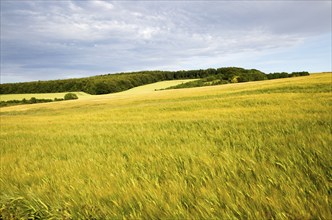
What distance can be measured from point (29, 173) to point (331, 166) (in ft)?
14.4

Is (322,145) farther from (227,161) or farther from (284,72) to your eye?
(284,72)

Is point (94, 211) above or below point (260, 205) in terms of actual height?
below

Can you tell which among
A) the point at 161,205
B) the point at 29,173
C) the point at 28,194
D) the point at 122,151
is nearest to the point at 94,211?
the point at 161,205

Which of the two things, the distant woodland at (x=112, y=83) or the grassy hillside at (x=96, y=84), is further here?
the grassy hillside at (x=96, y=84)

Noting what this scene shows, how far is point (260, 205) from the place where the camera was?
201cm

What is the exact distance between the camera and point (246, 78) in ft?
238

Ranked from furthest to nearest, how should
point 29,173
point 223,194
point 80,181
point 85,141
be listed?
1. point 85,141
2. point 29,173
3. point 80,181
4. point 223,194

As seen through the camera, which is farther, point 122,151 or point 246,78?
point 246,78

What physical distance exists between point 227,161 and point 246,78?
7353cm

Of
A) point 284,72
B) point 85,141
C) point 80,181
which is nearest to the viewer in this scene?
point 80,181

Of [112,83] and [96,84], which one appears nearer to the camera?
[112,83]

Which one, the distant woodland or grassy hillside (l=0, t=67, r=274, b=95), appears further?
grassy hillside (l=0, t=67, r=274, b=95)

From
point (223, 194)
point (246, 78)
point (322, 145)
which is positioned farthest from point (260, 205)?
point (246, 78)

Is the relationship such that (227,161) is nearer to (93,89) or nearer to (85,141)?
(85,141)
